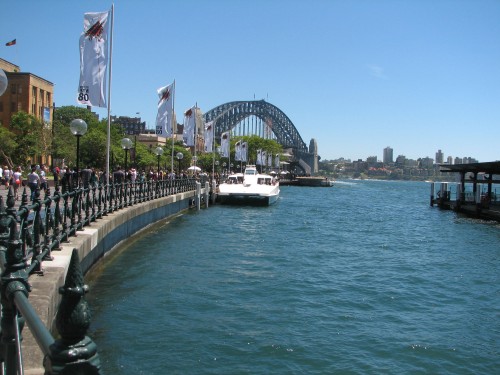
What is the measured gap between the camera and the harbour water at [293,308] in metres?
11.3

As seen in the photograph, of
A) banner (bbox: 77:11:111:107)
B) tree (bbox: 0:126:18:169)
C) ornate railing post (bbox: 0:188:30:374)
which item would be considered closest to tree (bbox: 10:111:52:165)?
tree (bbox: 0:126:18:169)

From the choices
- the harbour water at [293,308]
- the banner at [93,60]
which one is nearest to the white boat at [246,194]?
the harbour water at [293,308]

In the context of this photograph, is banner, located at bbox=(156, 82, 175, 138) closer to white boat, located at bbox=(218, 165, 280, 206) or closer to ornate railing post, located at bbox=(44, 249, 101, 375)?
white boat, located at bbox=(218, 165, 280, 206)

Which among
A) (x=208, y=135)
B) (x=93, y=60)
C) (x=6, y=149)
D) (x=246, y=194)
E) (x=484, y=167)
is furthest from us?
(x=208, y=135)

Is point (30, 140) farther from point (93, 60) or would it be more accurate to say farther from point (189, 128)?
point (93, 60)

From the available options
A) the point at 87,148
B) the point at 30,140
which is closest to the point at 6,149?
the point at 30,140

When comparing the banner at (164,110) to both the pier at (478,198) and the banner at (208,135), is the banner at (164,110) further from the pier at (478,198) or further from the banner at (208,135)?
the pier at (478,198)

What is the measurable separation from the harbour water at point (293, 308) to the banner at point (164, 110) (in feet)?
30.6

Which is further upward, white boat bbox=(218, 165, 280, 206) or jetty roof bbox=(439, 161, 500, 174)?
jetty roof bbox=(439, 161, 500, 174)

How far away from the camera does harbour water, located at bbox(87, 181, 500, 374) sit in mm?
11344

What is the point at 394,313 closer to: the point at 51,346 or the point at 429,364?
the point at 429,364

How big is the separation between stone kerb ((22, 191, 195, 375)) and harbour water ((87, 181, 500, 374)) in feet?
2.93

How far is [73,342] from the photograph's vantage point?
2.61 meters

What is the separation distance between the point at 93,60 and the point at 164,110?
14855mm
